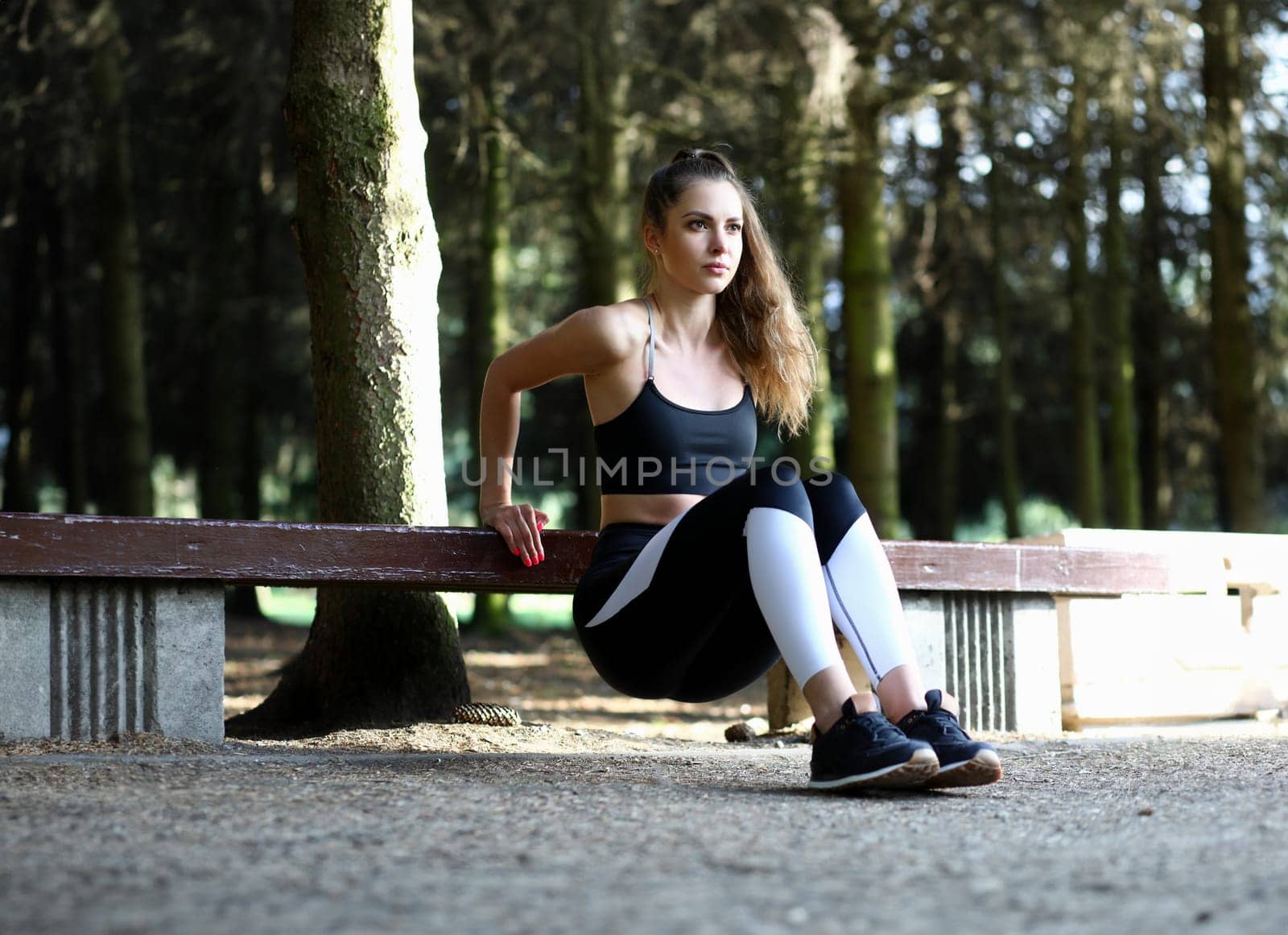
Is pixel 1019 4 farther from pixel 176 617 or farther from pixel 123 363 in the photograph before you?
pixel 176 617

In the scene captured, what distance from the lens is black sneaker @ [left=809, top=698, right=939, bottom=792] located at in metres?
3.04

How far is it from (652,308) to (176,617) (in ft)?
5.45

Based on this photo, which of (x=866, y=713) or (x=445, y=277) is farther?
(x=445, y=277)

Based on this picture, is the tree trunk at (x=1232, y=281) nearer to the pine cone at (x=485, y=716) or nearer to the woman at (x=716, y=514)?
the pine cone at (x=485, y=716)

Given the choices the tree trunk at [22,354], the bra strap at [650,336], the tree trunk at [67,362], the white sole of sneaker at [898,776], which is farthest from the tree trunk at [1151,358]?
the white sole of sneaker at [898,776]

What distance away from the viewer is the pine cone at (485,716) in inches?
193

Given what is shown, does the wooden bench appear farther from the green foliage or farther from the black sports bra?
the green foliage

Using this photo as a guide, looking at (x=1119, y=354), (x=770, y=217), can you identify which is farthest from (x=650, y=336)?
(x=1119, y=354)

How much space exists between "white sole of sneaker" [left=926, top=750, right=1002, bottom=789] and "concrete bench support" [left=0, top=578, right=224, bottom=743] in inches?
84.2

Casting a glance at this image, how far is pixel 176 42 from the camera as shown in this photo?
11.3 metres

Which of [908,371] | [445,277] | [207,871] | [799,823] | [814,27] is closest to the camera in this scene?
[207,871]

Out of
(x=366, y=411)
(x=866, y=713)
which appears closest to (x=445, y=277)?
(x=366, y=411)

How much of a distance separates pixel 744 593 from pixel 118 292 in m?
8.61

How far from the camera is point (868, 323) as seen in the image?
9.63 meters
